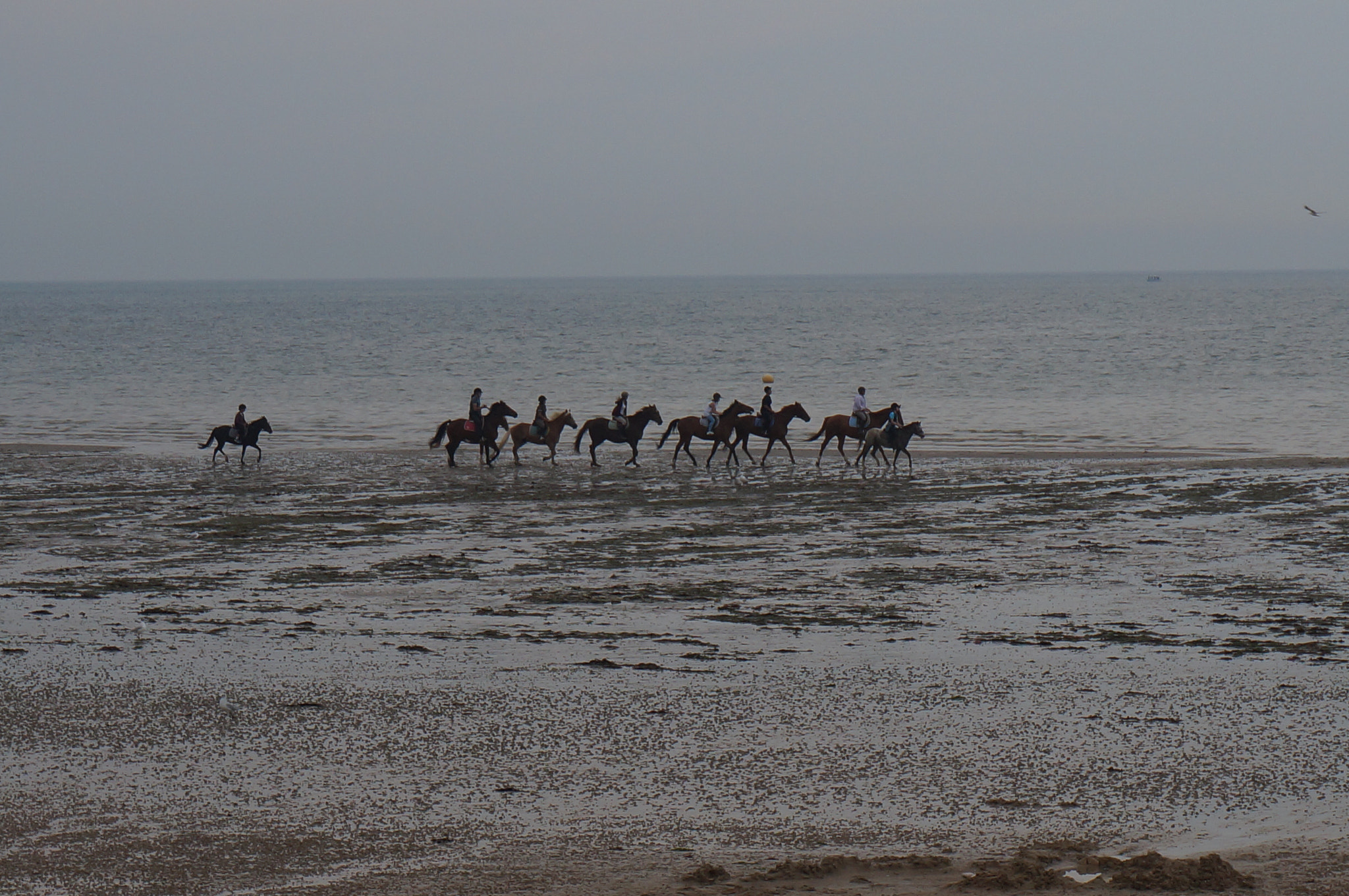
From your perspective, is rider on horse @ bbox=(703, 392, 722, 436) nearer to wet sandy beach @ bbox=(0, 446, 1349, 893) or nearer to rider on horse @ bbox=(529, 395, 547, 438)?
rider on horse @ bbox=(529, 395, 547, 438)

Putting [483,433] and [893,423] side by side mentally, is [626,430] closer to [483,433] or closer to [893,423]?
[483,433]

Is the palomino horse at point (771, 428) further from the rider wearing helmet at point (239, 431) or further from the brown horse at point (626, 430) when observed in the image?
the rider wearing helmet at point (239, 431)

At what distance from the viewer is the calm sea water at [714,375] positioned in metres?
37.3

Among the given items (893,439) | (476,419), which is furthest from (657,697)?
(476,419)

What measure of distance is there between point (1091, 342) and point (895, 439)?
61793mm

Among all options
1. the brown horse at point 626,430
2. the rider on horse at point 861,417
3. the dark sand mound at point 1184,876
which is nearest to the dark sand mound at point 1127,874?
the dark sand mound at point 1184,876

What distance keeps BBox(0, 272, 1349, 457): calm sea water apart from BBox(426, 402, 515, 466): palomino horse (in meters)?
6.47

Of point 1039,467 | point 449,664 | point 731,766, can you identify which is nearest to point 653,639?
point 449,664

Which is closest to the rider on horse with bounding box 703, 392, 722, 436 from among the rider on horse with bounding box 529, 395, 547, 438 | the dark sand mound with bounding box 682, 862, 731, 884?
the rider on horse with bounding box 529, 395, 547, 438

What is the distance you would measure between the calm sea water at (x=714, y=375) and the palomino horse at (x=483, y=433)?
6.47 meters

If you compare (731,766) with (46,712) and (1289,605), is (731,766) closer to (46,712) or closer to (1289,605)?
(46,712)

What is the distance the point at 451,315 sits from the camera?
6058 inches

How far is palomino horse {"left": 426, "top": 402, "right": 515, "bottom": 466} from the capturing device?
2770 centimetres

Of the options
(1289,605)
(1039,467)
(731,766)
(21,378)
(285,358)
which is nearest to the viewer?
(731,766)
